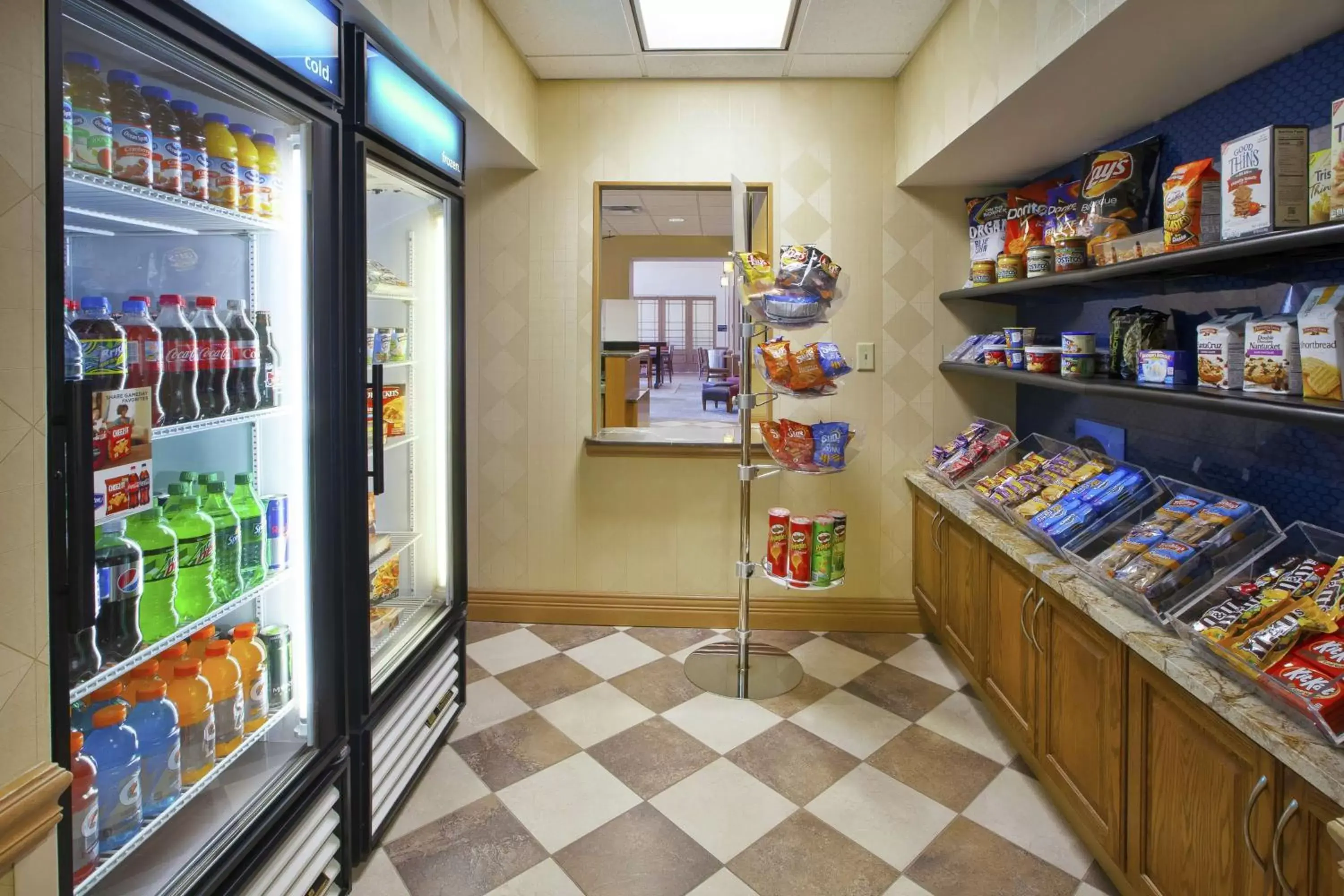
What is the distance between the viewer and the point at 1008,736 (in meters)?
2.65

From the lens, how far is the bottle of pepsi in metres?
1.39

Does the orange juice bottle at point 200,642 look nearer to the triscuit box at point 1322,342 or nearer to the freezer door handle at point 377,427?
the freezer door handle at point 377,427

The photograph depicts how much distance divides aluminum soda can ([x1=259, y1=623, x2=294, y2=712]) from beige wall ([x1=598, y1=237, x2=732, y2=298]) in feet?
36.0

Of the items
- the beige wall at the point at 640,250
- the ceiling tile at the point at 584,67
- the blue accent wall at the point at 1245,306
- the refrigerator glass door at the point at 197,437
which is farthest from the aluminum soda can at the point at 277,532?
the beige wall at the point at 640,250

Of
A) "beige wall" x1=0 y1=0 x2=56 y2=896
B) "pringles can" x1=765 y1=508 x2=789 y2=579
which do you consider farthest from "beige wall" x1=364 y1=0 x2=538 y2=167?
"pringles can" x1=765 y1=508 x2=789 y2=579

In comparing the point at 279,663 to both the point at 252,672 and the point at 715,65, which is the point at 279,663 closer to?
the point at 252,672

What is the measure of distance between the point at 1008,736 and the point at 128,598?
257 cm

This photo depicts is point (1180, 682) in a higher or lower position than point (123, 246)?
lower

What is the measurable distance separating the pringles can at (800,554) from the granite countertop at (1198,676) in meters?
0.79

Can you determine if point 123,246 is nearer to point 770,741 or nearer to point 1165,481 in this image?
point 770,741

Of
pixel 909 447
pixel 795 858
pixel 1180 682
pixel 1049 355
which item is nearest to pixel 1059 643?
pixel 1180 682

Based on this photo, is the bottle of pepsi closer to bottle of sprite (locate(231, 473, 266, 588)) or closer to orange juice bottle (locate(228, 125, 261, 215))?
bottle of sprite (locate(231, 473, 266, 588))

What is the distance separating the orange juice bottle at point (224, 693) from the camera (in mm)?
1710

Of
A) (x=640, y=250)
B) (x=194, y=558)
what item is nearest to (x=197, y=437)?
(x=194, y=558)
